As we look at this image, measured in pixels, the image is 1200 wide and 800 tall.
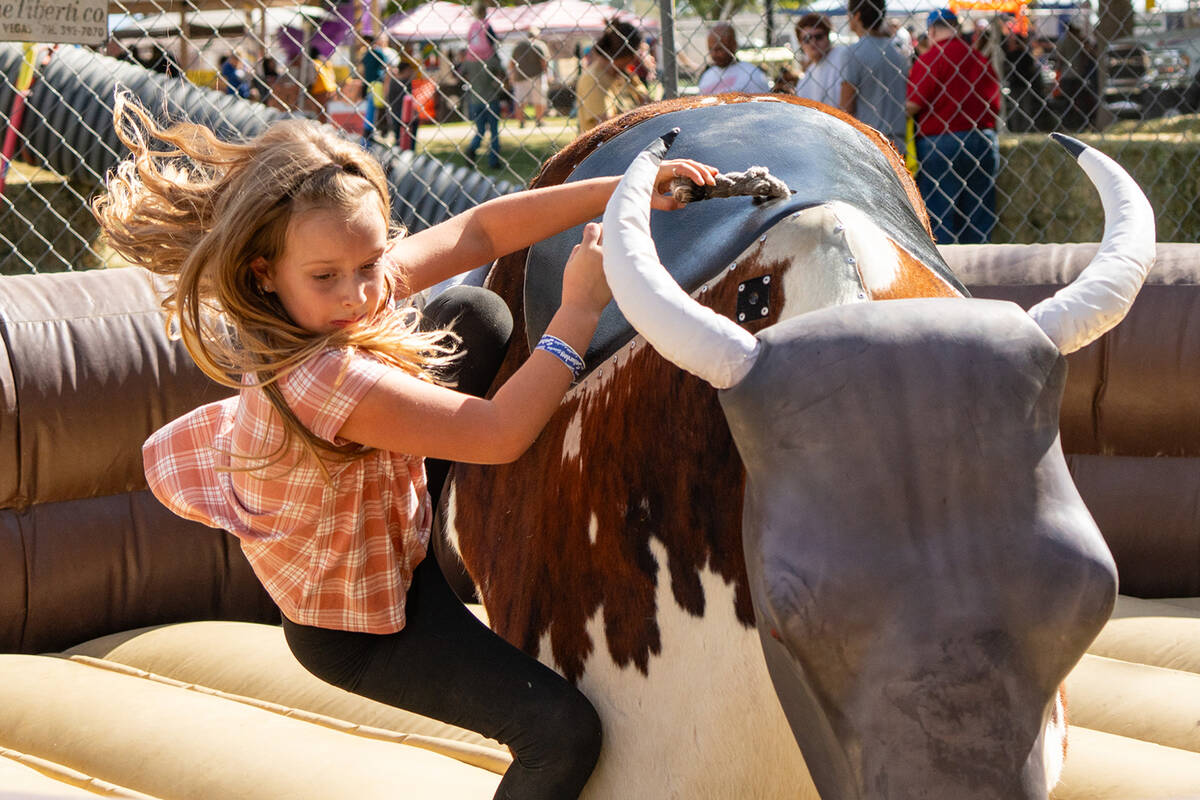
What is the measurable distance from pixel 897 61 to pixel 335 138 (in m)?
4.20

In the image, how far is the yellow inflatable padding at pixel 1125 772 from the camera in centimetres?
Result: 222

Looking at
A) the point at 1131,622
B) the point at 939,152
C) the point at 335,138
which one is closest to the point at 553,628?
the point at 335,138

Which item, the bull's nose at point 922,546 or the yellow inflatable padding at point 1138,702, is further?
the yellow inflatable padding at point 1138,702

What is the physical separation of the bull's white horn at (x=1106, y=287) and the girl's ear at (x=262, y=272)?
3.33 ft

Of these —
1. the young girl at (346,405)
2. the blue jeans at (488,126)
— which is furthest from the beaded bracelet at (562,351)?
the blue jeans at (488,126)

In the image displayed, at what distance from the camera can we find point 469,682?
179cm

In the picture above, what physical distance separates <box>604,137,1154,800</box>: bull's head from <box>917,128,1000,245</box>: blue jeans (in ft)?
14.1

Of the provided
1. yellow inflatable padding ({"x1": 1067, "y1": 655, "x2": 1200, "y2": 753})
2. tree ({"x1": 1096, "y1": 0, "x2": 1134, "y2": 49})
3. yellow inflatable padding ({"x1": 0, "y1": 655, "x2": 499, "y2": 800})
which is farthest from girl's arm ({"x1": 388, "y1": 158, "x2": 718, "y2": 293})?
tree ({"x1": 1096, "y1": 0, "x2": 1134, "y2": 49})

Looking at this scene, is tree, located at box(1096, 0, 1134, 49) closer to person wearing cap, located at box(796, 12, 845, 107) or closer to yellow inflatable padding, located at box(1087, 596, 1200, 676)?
person wearing cap, located at box(796, 12, 845, 107)

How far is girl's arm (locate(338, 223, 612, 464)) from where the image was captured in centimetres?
162

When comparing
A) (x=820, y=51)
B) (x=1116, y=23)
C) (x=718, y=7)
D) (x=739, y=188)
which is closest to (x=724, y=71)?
(x=820, y=51)

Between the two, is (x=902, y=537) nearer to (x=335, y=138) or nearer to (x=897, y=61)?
(x=335, y=138)

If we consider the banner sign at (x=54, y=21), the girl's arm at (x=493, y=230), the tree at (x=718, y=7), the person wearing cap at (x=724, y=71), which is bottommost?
the tree at (x=718, y=7)

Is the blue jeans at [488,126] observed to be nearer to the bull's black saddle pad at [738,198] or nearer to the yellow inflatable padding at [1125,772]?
the bull's black saddle pad at [738,198]
